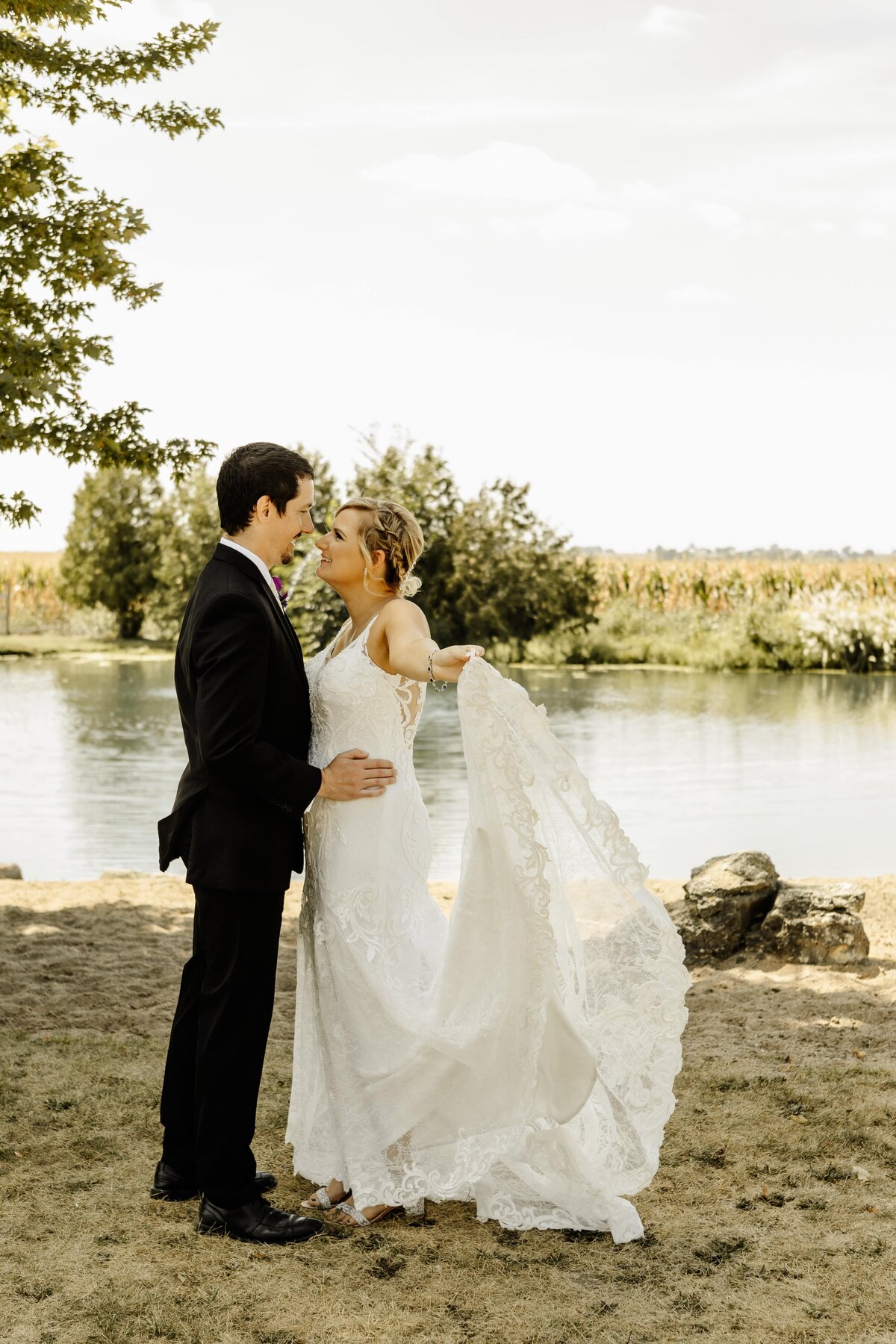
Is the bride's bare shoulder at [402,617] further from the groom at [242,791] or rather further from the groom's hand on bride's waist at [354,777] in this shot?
the groom's hand on bride's waist at [354,777]

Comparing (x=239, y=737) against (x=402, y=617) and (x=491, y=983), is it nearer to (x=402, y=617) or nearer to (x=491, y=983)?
(x=402, y=617)

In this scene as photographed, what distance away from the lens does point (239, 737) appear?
3.26 metres

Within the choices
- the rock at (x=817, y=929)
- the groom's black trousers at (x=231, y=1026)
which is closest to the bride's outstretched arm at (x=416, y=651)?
the groom's black trousers at (x=231, y=1026)

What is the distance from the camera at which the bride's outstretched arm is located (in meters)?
3.45

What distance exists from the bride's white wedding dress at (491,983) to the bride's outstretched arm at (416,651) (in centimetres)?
7

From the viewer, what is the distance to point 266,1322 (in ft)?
10.1

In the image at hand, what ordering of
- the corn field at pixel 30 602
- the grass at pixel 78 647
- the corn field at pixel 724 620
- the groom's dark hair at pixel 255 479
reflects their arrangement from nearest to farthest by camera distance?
the groom's dark hair at pixel 255 479, the corn field at pixel 724 620, the grass at pixel 78 647, the corn field at pixel 30 602

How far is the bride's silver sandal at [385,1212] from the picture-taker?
3.62 meters

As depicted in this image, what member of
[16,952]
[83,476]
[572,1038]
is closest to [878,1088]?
[572,1038]

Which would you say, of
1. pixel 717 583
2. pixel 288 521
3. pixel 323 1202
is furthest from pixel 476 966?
pixel 717 583

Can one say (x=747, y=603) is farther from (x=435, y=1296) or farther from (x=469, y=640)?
(x=435, y=1296)

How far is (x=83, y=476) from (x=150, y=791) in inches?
938

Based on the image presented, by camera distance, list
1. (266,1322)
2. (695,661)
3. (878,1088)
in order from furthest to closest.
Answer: (695,661)
(878,1088)
(266,1322)

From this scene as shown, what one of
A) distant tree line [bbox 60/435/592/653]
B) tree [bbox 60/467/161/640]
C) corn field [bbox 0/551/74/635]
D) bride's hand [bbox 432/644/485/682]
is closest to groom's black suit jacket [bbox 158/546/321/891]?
bride's hand [bbox 432/644/485/682]
